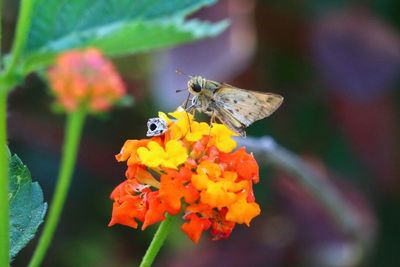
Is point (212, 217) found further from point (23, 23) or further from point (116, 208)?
point (23, 23)

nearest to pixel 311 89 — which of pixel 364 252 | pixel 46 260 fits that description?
pixel 364 252

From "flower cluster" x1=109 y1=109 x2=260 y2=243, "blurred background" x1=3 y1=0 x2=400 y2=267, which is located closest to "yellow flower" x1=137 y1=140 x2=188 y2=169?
"flower cluster" x1=109 y1=109 x2=260 y2=243

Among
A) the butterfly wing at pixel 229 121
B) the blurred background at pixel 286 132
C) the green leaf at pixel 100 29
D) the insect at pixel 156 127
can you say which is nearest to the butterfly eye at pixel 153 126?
the insect at pixel 156 127

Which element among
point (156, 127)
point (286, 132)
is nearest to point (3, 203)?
point (156, 127)

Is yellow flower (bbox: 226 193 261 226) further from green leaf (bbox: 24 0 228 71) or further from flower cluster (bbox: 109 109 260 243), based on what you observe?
green leaf (bbox: 24 0 228 71)

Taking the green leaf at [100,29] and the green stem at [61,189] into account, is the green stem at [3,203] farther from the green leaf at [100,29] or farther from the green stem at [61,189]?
the green leaf at [100,29]
